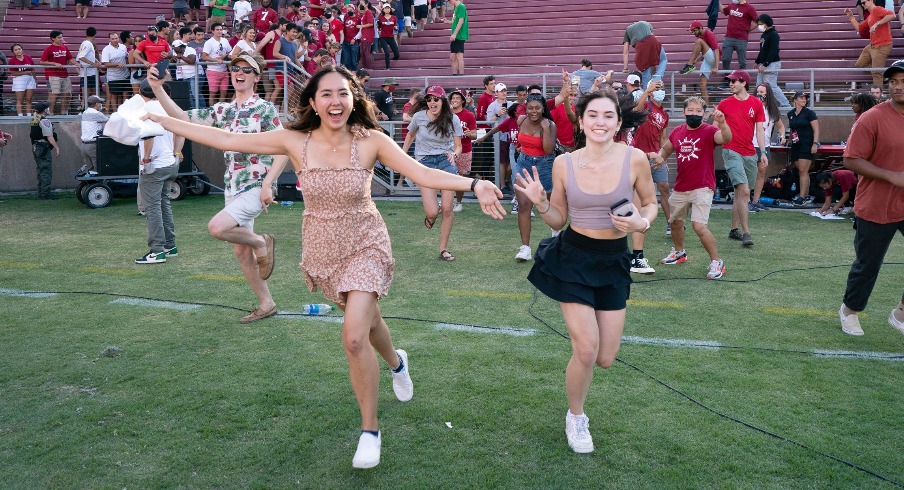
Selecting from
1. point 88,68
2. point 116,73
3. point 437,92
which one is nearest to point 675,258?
point 437,92

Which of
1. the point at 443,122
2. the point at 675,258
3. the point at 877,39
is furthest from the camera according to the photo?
the point at 877,39

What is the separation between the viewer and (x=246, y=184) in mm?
6746

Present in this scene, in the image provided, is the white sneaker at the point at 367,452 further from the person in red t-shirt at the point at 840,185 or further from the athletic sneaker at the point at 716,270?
the person in red t-shirt at the point at 840,185

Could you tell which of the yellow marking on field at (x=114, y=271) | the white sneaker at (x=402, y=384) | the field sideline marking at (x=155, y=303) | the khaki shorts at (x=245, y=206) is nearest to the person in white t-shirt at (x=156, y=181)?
the yellow marking on field at (x=114, y=271)

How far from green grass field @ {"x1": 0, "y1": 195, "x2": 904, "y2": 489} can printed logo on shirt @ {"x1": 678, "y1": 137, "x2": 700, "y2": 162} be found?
117 cm

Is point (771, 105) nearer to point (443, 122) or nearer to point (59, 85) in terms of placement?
point (443, 122)

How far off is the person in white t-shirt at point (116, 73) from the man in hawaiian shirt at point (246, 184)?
1054 cm

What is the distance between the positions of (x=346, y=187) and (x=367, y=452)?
1297 millimetres

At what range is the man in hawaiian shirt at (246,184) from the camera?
6.55 meters

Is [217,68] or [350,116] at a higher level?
[217,68]

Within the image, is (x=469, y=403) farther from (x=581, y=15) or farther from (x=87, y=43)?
(x=581, y=15)

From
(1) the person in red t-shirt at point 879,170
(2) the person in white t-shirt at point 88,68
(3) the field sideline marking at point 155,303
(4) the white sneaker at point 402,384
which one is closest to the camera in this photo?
(4) the white sneaker at point 402,384

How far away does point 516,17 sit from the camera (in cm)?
2292

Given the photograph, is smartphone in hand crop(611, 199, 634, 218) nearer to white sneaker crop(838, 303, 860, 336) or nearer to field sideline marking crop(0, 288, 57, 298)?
white sneaker crop(838, 303, 860, 336)
